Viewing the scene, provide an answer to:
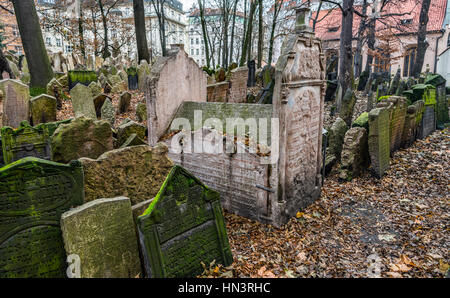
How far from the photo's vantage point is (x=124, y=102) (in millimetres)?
9836

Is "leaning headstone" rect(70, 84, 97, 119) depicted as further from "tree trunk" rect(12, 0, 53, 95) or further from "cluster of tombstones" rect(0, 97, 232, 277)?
"cluster of tombstones" rect(0, 97, 232, 277)

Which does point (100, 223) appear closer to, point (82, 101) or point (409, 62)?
point (82, 101)

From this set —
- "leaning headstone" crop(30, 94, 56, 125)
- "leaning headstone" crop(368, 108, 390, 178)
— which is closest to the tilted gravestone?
"leaning headstone" crop(30, 94, 56, 125)

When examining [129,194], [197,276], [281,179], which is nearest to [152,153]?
[129,194]

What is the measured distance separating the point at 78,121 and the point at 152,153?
1723 mm

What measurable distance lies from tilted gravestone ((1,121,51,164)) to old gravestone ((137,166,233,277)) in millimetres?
3350

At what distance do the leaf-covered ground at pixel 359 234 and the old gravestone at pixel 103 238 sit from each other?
923 millimetres

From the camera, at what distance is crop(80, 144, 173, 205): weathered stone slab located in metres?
3.43

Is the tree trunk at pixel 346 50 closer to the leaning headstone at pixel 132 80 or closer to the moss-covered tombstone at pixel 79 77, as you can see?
the leaning headstone at pixel 132 80

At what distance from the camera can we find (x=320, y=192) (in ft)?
19.3

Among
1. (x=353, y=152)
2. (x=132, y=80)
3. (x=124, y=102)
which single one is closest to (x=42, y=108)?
(x=124, y=102)

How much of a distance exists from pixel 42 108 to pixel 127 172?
18.2 feet

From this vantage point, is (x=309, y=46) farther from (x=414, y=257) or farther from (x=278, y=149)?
(x=414, y=257)

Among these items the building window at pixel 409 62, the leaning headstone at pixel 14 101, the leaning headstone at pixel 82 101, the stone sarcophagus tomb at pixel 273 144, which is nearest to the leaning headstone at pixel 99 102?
the leaning headstone at pixel 82 101
